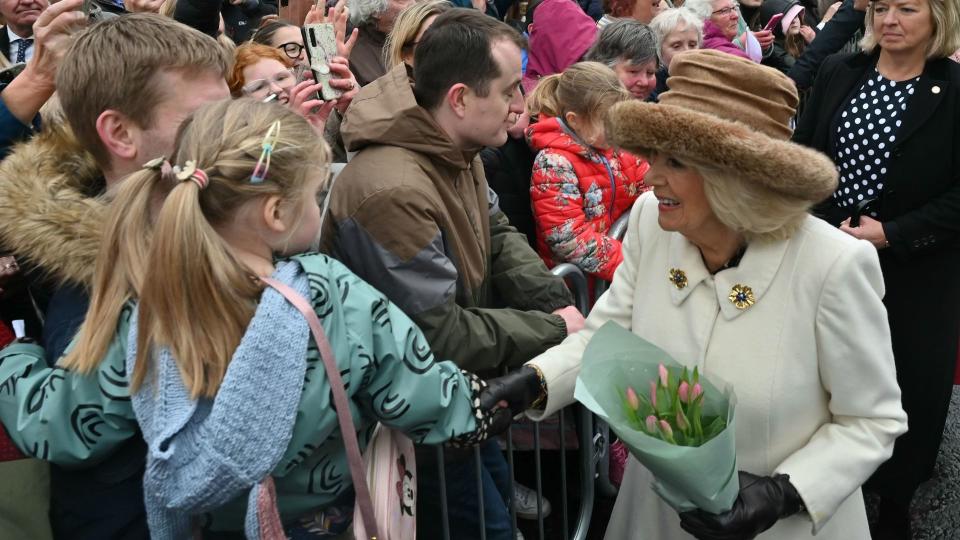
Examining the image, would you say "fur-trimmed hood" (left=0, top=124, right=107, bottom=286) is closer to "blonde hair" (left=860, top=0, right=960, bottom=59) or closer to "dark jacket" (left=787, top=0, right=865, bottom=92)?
"blonde hair" (left=860, top=0, right=960, bottom=59)

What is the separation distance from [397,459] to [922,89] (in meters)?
3.11

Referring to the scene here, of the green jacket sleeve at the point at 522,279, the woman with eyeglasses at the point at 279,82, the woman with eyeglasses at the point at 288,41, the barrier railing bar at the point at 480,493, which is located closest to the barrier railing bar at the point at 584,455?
the green jacket sleeve at the point at 522,279

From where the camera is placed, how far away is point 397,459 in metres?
2.28

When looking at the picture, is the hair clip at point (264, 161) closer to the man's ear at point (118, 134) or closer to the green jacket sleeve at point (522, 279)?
the man's ear at point (118, 134)

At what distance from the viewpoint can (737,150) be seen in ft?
7.20

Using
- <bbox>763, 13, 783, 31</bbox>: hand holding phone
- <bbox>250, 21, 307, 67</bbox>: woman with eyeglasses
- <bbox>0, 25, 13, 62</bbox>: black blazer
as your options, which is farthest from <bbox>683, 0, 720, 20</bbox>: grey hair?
<bbox>0, 25, 13, 62</bbox>: black blazer

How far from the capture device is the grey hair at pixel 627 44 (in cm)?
548

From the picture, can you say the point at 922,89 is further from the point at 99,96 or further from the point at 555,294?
the point at 99,96

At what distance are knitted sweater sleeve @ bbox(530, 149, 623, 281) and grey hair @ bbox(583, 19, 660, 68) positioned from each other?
148cm

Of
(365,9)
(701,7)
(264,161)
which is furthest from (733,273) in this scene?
(701,7)

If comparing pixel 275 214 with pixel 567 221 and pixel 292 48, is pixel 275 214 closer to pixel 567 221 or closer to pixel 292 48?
pixel 567 221

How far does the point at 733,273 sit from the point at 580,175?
76.1 inches

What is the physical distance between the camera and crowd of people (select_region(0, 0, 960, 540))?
1.92 metres

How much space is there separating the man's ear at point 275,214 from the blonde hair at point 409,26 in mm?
2412
